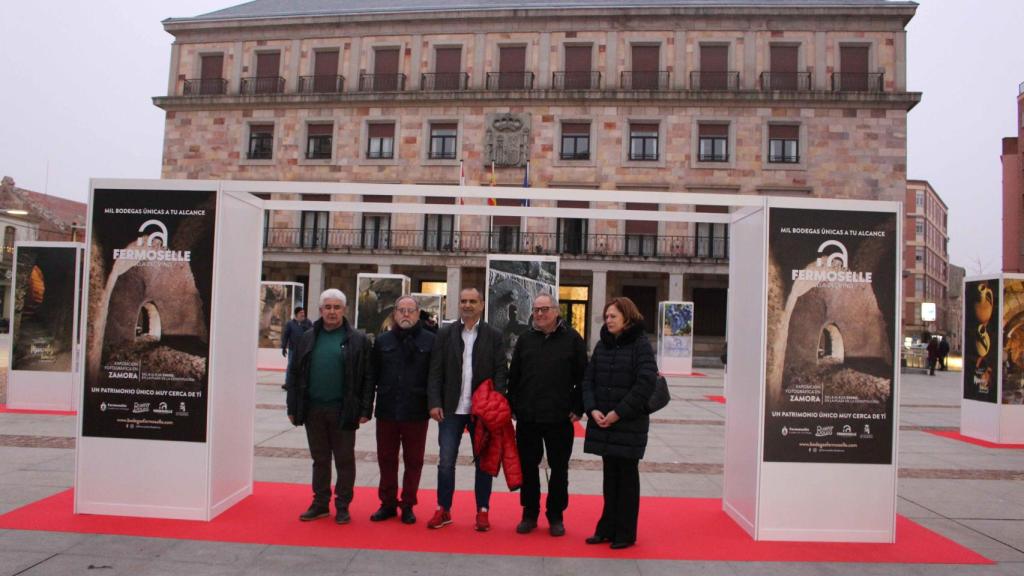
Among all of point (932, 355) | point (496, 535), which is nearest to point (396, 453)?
point (496, 535)

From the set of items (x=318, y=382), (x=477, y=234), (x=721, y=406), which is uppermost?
(x=477, y=234)

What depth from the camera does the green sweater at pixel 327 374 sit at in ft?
17.8

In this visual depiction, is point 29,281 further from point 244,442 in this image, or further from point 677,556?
point 677,556

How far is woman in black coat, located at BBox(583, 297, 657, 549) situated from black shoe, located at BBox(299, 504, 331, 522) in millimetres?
2041

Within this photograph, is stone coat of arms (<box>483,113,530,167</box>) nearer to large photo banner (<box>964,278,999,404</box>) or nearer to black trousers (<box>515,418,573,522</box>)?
large photo banner (<box>964,278,999,404</box>)

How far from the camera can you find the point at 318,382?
543 cm

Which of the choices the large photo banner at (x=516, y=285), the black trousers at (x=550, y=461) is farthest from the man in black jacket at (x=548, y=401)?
the large photo banner at (x=516, y=285)

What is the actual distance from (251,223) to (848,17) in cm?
3101

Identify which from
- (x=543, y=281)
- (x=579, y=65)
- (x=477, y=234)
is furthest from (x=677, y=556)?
(x=579, y=65)

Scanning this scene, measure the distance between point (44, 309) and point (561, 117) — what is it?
77.9ft

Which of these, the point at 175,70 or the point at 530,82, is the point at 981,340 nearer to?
the point at 530,82

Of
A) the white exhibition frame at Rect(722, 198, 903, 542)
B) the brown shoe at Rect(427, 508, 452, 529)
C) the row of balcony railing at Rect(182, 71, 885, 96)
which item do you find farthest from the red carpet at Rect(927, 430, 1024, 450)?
the row of balcony railing at Rect(182, 71, 885, 96)

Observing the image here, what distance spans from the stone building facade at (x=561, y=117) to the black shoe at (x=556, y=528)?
24.7 metres

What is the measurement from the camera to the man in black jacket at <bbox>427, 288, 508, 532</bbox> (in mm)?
5258
